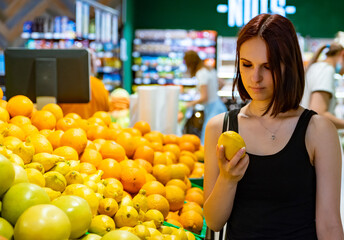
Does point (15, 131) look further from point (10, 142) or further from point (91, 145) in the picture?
point (91, 145)

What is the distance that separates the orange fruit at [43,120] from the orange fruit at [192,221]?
0.87m

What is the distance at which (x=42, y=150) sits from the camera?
1.86 meters

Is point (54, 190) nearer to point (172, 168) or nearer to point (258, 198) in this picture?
point (258, 198)

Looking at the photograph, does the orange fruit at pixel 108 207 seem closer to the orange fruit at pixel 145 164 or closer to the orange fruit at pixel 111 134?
the orange fruit at pixel 145 164

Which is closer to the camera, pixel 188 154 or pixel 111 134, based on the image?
pixel 111 134

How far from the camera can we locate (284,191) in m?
Answer: 1.47

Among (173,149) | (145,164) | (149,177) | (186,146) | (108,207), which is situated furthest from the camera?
(186,146)

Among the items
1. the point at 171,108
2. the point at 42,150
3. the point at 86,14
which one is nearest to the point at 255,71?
the point at 42,150

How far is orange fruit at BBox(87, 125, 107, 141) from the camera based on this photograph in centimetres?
243

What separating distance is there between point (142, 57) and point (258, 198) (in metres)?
9.98

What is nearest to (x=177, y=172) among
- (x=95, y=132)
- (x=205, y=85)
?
(x=95, y=132)

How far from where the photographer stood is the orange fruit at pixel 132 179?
1.97 metres

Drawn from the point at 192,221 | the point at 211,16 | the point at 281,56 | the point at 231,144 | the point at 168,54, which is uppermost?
the point at 211,16

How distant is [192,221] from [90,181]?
53 centimetres
